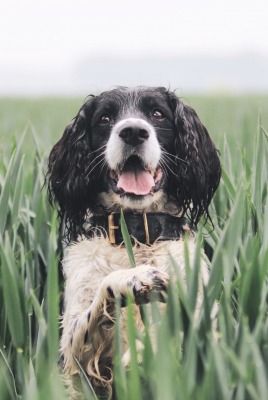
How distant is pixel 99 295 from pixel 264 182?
121cm

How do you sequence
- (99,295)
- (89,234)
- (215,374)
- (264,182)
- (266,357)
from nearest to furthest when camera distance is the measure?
(215,374) → (266,357) → (99,295) → (89,234) → (264,182)

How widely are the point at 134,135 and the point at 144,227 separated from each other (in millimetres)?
299

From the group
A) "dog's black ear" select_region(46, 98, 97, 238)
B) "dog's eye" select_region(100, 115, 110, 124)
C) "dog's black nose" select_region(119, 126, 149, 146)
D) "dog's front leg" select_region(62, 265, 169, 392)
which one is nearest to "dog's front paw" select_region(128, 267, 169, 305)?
"dog's front leg" select_region(62, 265, 169, 392)

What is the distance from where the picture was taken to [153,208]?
2.50m

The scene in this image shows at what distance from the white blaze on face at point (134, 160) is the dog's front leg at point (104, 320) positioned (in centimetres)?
38

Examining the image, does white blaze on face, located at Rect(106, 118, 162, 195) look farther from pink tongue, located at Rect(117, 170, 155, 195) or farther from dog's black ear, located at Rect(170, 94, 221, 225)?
dog's black ear, located at Rect(170, 94, 221, 225)

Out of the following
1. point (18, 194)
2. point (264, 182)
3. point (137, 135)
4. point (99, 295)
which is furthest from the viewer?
point (264, 182)

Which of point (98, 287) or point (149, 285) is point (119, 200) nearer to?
point (98, 287)

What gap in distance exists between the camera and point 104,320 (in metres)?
2.17

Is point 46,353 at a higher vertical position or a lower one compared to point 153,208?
lower

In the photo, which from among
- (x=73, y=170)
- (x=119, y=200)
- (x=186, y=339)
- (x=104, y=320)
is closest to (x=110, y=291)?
(x=104, y=320)

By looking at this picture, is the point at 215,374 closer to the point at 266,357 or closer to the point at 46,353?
the point at 266,357

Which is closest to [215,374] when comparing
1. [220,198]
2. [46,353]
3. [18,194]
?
[46,353]

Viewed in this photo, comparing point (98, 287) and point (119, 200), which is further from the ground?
point (119, 200)
